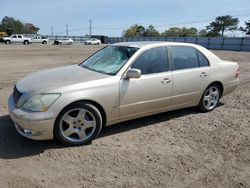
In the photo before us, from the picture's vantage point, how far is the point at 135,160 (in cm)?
380

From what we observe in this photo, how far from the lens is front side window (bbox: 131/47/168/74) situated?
4.72 metres

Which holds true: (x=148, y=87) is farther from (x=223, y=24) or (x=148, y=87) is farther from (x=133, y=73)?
(x=223, y=24)

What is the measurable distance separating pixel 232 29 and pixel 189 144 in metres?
88.1

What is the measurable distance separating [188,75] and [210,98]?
38.7 inches

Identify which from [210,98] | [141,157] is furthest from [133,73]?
[210,98]

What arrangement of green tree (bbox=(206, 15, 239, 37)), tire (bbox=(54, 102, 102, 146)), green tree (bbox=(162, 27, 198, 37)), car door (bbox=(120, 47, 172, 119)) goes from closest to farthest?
tire (bbox=(54, 102, 102, 146)) → car door (bbox=(120, 47, 172, 119)) → green tree (bbox=(206, 15, 239, 37)) → green tree (bbox=(162, 27, 198, 37))

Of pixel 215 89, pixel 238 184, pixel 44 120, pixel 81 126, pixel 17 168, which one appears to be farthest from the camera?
pixel 215 89

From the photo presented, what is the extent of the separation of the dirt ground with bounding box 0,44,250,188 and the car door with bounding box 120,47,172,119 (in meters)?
0.39

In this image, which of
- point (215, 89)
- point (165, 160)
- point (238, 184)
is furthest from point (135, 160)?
point (215, 89)

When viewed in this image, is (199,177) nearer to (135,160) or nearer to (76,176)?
(135,160)

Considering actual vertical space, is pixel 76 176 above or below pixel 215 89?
below

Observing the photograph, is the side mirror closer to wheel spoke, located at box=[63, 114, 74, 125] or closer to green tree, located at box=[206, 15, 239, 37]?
wheel spoke, located at box=[63, 114, 74, 125]

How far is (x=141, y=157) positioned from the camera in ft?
12.8

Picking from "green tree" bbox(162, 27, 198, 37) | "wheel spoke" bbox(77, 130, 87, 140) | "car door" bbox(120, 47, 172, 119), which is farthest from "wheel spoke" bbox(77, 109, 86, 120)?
"green tree" bbox(162, 27, 198, 37)
